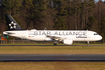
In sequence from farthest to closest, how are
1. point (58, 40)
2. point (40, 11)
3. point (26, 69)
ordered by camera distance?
point (40, 11) < point (58, 40) < point (26, 69)

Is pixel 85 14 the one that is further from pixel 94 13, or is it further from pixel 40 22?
pixel 40 22

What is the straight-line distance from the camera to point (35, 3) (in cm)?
9819

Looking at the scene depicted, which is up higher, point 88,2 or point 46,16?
point 88,2

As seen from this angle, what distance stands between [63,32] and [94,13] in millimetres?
59524

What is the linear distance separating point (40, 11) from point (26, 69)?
77.6 m

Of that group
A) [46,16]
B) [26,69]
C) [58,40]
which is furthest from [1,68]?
[46,16]

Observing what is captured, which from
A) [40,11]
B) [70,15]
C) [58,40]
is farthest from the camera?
[70,15]

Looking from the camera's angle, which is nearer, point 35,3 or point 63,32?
point 63,32

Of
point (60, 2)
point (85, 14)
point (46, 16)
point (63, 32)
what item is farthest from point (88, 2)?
point (63, 32)

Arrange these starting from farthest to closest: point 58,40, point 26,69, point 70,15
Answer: point 70,15
point 58,40
point 26,69

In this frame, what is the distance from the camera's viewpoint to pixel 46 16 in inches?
3602

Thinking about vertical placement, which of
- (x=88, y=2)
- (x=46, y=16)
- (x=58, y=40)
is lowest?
(x=58, y=40)

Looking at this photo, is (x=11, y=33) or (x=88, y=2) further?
(x=88, y=2)

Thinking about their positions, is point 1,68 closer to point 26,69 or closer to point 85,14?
point 26,69
